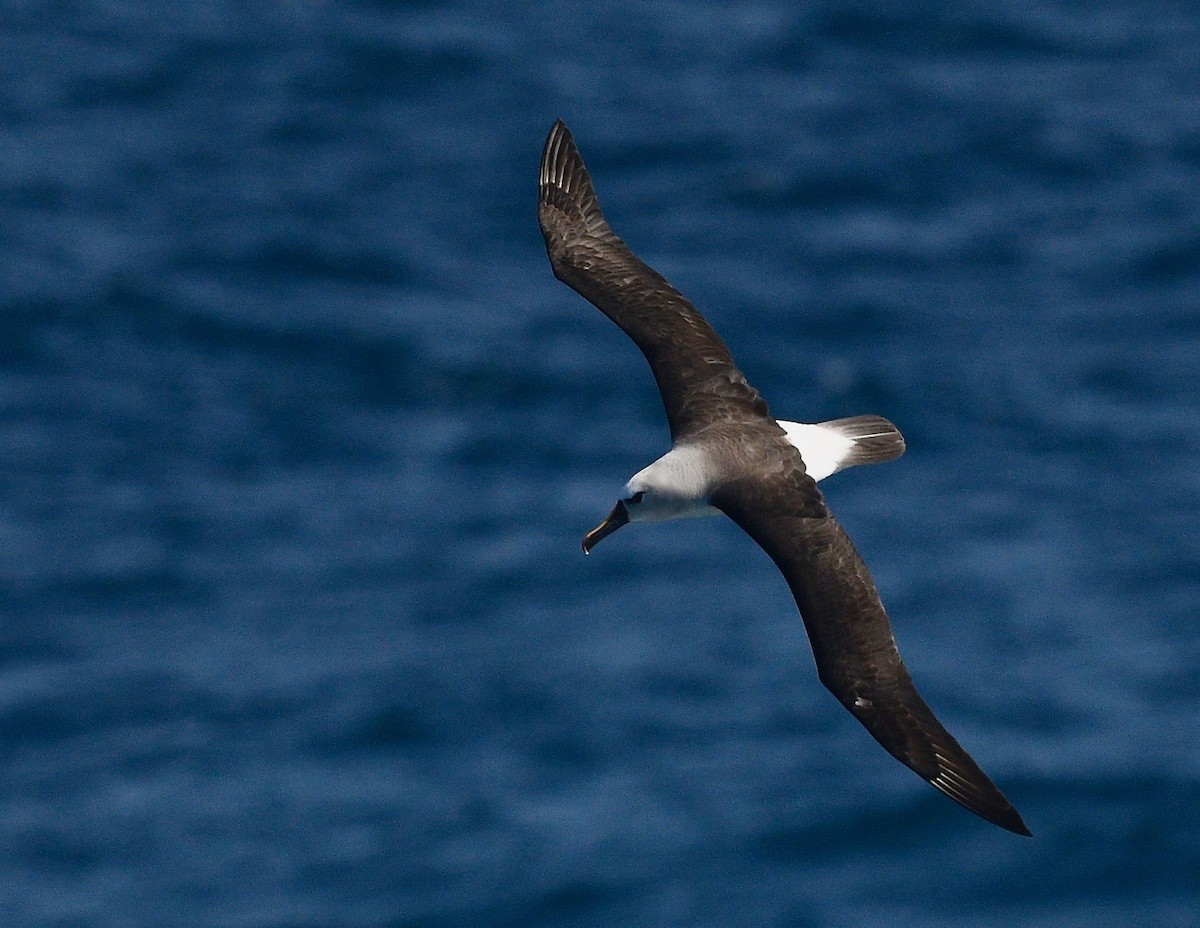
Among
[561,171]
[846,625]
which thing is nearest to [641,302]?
[561,171]

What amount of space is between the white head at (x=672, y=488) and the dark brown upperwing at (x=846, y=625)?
0.63ft

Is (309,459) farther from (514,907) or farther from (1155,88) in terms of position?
(1155,88)

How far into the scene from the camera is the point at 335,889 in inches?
1204

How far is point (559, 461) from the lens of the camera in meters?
35.2

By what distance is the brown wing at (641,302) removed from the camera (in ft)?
60.6

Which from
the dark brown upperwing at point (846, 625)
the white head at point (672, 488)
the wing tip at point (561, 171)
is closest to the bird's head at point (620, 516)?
the white head at point (672, 488)

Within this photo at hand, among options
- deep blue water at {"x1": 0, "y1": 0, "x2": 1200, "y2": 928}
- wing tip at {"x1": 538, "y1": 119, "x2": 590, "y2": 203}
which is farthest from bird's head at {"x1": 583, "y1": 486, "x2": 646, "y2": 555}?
deep blue water at {"x1": 0, "y1": 0, "x2": 1200, "y2": 928}

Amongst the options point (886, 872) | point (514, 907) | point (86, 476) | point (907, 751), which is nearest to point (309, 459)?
point (86, 476)

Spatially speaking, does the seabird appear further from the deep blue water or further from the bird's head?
the deep blue water

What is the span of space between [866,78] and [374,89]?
8821 mm

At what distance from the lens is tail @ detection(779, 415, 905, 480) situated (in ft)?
60.6

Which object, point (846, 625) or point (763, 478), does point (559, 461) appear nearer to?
point (763, 478)

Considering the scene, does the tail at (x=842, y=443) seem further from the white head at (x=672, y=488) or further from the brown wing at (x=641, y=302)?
the white head at (x=672, y=488)

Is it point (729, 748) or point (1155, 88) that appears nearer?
point (729, 748)
